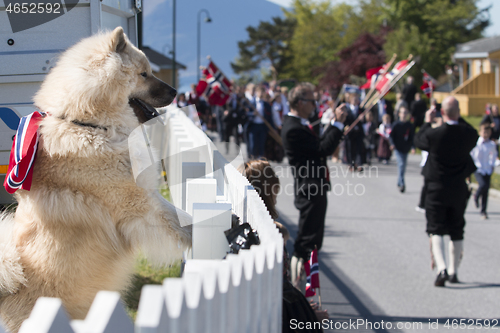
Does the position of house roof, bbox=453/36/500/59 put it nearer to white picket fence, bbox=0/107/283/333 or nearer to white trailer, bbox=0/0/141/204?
white trailer, bbox=0/0/141/204

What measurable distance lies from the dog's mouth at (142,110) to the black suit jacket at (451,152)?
14.4ft

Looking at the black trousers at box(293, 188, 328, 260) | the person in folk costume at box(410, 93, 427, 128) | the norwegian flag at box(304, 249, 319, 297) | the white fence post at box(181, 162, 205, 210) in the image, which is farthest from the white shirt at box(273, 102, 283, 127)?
the white fence post at box(181, 162, 205, 210)

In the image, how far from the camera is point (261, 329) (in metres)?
1.94

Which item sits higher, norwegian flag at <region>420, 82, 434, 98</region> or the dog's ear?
norwegian flag at <region>420, 82, 434, 98</region>

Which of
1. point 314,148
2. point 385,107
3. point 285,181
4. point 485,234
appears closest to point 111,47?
point 314,148

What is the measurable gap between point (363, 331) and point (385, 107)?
13533 mm

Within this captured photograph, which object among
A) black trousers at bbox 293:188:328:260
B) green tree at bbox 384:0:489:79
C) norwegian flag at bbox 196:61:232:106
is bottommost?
black trousers at bbox 293:188:328:260

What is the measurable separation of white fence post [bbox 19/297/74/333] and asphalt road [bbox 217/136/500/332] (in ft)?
9.80

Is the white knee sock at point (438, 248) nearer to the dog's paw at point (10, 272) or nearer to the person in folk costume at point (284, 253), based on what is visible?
the person in folk costume at point (284, 253)

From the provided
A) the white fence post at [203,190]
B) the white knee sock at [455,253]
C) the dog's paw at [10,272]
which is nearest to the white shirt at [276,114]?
the white knee sock at [455,253]

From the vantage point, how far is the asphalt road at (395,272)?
511cm

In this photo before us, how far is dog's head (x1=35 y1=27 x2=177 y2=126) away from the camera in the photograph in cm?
284

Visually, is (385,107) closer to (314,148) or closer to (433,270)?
(433,270)

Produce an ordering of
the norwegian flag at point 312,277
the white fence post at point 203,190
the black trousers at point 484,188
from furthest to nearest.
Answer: the black trousers at point 484,188
the norwegian flag at point 312,277
the white fence post at point 203,190
